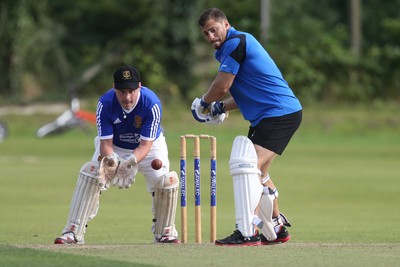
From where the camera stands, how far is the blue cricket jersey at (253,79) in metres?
7.80

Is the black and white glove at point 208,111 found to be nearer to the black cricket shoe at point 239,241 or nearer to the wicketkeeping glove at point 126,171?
the wicketkeeping glove at point 126,171

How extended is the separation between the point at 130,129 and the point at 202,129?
70.8ft

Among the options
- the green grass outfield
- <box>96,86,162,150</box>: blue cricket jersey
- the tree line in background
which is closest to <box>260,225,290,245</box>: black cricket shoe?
the green grass outfield

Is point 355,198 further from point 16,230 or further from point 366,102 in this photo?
point 366,102

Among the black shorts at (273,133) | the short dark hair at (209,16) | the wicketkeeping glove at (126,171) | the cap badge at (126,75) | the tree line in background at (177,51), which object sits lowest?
the wicketkeeping glove at (126,171)

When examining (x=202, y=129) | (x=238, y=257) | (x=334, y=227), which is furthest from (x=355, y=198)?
(x=202, y=129)

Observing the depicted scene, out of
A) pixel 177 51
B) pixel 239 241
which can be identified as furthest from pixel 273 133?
pixel 177 51

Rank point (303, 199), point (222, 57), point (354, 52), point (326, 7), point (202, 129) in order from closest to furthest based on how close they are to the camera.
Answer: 1. point (222, 57)
2. point (303, 199)
3. point (202, 129)
4. point (354, 52)
5. point (326, 7)

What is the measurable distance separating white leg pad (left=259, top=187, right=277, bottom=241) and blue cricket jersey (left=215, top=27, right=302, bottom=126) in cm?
56

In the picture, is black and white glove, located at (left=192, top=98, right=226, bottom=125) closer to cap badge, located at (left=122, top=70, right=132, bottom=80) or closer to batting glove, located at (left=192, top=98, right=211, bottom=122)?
batting glove, located at (left=192, top=98, right=211, bottom=122)

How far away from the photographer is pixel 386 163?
22594 millimetres

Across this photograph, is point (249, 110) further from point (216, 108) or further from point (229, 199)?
point (229, 199)

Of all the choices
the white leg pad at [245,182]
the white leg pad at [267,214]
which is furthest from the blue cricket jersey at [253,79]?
the white leg pad at [267,214]

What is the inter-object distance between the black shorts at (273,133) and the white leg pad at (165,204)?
113 cm
